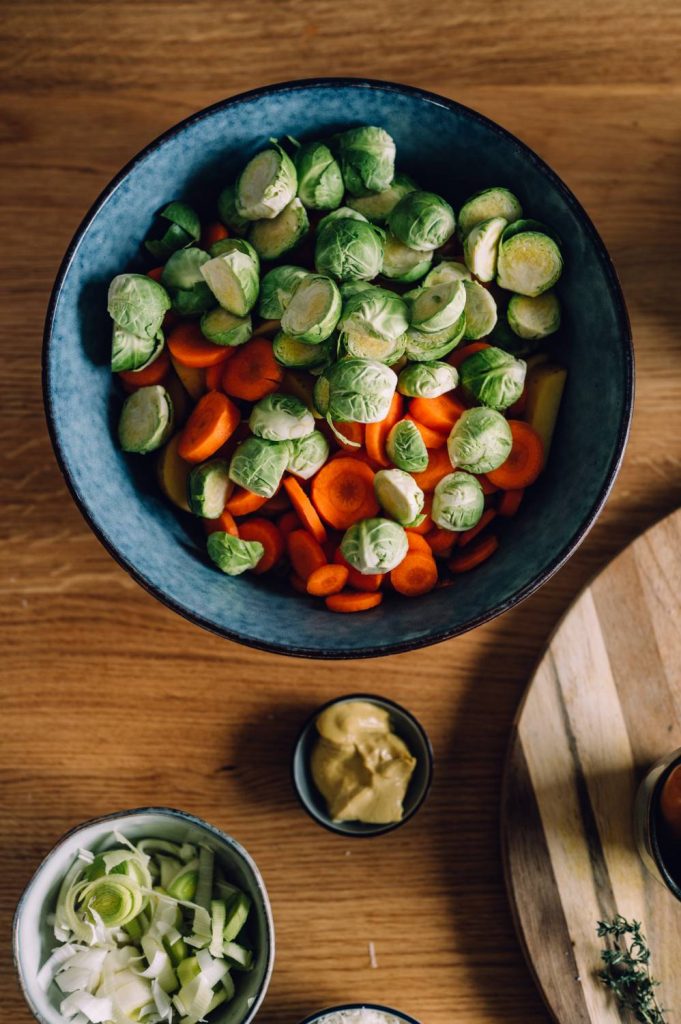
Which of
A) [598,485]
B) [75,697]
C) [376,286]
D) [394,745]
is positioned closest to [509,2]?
[376,286]

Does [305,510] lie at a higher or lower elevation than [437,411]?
lower

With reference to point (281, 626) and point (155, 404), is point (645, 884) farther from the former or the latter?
point (155, 404)

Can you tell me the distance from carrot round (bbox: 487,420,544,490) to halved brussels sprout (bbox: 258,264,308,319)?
0.46 m

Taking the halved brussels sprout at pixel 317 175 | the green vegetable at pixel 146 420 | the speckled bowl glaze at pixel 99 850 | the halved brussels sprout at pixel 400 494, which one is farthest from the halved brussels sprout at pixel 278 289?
the speckled bowl glaze at pixel 99 850

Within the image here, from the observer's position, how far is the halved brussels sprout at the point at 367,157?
Result: 1.70 metres

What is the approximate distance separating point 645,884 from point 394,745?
53cm

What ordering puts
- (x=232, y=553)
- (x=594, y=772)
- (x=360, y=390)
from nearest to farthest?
(x=360, y=390) < (x=232, y=553) < (x=594, y=772)

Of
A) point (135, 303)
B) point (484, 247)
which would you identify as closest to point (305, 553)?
point (135, 303)

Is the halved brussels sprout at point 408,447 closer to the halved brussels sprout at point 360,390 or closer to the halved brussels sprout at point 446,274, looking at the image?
the halved brussels sprout at point 360,390

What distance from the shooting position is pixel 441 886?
185cm

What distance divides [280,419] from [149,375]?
0.28 metres

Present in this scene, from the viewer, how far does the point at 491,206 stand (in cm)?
172

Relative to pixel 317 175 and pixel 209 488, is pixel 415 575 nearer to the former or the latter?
pixel 209 488

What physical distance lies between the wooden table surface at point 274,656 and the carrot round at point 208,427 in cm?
36
